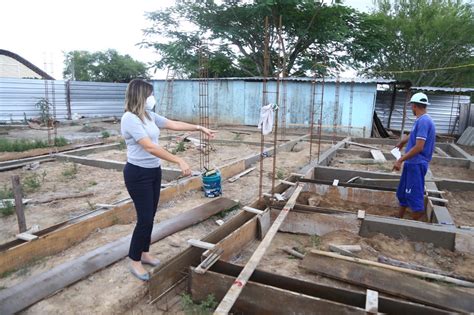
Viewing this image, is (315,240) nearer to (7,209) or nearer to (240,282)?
(240,282)

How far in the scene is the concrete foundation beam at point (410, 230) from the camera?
3.41 m

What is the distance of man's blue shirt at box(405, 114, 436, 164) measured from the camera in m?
3.72

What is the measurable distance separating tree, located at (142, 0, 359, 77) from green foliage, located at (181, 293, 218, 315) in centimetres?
1431

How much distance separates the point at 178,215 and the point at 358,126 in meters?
11.2

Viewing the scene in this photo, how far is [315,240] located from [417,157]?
1.57m

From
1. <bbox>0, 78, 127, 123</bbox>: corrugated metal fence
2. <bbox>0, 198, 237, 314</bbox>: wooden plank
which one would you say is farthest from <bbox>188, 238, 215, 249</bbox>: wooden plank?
<bbox>0, 78, 127, 123</bbox>: corrugated metal fence

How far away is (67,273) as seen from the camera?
2.69 metres

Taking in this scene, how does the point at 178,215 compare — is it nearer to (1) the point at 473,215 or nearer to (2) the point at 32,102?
(1) the point at 473,215

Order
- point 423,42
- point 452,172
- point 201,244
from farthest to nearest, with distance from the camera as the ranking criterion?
point 423,42 → point 452,172 → point 201,244

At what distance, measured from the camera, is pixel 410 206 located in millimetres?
3996

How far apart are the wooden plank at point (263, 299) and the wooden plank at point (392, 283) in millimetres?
740

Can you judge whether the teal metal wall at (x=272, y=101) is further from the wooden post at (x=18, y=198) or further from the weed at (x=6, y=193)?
the wooden post at (x=18, y=198)

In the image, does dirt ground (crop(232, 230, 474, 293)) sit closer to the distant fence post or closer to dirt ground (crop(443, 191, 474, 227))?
dirt ground (crop(443, 191, 474, 227))

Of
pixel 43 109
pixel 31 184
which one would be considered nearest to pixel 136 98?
pixel 31 184
